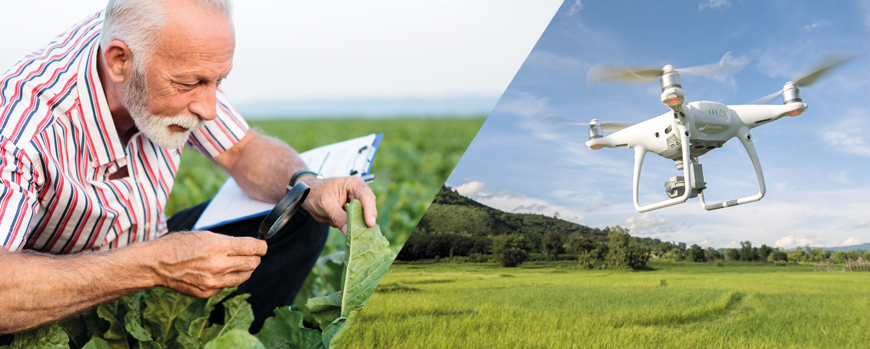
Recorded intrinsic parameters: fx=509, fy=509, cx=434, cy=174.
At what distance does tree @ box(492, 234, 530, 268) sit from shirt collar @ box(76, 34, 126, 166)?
6.65 feet

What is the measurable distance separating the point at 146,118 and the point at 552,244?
2062mm

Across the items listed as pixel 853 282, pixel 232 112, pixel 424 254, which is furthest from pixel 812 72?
pixel 232 112

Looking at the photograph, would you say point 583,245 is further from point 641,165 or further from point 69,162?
point 69,162

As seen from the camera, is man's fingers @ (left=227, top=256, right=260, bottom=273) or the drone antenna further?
man's fingers @ (left=227, top=256, right=260, bottom=273)

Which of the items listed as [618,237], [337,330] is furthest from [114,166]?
[618,237]

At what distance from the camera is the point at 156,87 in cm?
234

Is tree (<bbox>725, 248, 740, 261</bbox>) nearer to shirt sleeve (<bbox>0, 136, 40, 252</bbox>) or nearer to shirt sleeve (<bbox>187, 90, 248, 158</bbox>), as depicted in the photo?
shirt sleeve (<bbox>0, 136, 40, 252</bbox>)

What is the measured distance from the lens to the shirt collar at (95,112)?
8.00 ft

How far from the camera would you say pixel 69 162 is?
2367 millimetres

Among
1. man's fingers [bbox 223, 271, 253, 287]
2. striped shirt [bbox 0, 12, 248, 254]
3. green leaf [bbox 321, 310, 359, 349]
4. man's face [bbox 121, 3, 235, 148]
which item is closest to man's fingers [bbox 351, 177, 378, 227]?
green leaf [bbox 321, 310, 359, 349]

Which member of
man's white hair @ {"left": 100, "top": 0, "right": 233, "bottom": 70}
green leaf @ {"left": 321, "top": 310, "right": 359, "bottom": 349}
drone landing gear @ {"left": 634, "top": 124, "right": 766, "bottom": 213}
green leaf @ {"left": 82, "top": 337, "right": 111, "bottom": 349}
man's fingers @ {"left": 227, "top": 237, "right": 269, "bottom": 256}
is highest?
man's white hair @ {"left": 100, "top": 0, "right": 233, "bottom": 70}

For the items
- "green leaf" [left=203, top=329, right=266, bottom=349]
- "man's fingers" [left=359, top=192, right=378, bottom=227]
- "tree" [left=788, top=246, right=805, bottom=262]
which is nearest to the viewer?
"green leaf" [left=203, top=329, right=266, bottom=349]

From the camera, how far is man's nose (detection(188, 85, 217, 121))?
2.42 meters

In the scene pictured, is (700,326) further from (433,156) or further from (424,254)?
(433,156)
